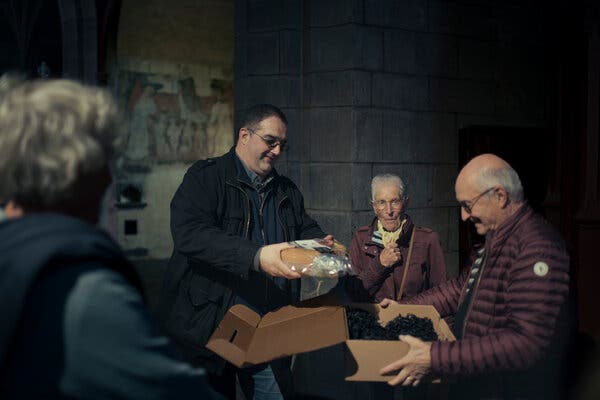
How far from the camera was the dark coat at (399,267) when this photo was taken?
14.8ft

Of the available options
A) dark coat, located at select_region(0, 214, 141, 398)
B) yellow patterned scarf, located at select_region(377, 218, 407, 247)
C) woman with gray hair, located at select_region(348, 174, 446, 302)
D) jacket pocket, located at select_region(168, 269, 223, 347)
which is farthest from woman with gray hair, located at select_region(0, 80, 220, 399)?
yellow patterned scarf, located at select_region(377, 218, 407, 247)

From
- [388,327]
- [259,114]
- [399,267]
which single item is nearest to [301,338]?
[388,327]

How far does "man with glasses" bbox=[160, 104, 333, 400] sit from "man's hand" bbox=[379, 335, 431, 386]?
2.66ft

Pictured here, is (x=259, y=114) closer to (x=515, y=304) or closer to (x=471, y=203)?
(x=471, y=203)

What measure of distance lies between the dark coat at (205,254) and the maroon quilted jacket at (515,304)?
1056 millimetres

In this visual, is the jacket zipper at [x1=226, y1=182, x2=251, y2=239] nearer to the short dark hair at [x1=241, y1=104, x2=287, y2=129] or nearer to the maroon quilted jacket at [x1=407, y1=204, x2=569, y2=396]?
the short dark hair at [x1=241, y1=104, x2=287, y2=129]

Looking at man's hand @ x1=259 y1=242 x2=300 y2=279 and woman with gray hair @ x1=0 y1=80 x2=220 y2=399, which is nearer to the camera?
woman with gray hair @ x1=0 y1=80 x2=220 y2=399

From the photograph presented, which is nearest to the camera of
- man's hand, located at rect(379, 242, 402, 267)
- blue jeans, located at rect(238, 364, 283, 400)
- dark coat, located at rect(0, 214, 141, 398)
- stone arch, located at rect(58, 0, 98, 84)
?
dark coat, located at rect(0, 214, 141, 398)

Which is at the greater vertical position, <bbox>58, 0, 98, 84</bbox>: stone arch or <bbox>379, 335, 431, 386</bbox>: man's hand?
<bbox>58, 0, 98, 84</bbox>: stone arch

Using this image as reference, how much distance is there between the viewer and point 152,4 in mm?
11148

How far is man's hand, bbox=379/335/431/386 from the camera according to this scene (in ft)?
9.04

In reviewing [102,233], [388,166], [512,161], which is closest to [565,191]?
[512,161]

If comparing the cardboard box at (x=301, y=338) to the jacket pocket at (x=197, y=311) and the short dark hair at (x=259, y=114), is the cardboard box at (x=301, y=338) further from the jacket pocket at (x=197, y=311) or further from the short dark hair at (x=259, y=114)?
the short dark hair at (x=259, y=114)

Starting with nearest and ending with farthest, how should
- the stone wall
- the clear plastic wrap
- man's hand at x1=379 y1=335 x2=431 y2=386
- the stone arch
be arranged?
man's hand at x1=379 y1=335 x2=431 y2=386 < the clear plastic wrap < the stone wall < the stone arch
